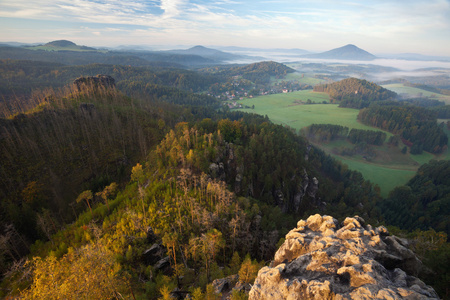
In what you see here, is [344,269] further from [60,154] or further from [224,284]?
[60,154]

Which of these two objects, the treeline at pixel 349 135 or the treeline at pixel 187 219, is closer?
the treeline at pixel 187 219

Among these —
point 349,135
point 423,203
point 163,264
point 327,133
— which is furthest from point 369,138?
point 163,264

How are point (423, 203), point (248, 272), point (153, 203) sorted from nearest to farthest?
point (248, 272) < point (153, 203) < point (423, 203)

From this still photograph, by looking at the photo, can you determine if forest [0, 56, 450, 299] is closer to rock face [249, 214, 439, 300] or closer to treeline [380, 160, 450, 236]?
treeline [380, 160, 450, 236]

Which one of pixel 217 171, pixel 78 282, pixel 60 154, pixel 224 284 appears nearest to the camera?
pixel 78 282

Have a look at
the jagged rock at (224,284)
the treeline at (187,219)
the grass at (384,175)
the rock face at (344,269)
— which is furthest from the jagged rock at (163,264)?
the grass at (384,175)

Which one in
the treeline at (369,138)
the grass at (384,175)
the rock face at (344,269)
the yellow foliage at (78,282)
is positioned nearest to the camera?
the yellow foliage at (78,282)

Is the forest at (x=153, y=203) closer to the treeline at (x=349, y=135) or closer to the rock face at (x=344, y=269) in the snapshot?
the rock face at (x=344, y=269)
